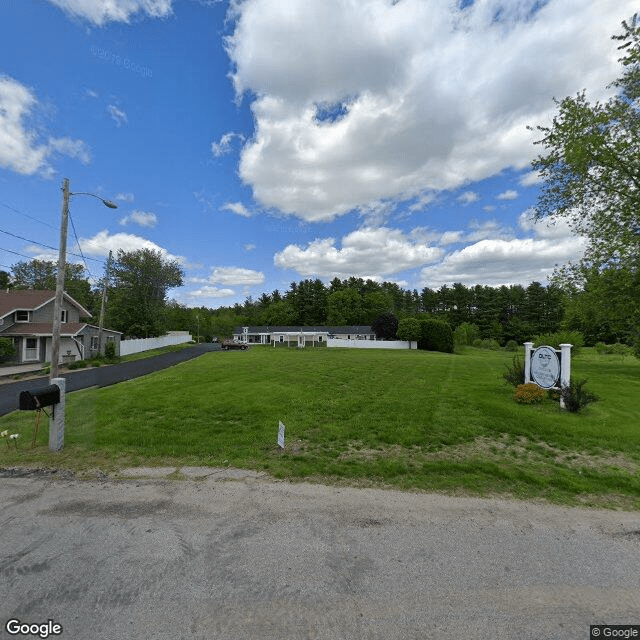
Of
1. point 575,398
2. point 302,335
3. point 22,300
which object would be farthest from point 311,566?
point 302,335

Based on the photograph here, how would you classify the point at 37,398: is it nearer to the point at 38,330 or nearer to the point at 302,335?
the point at 38,330

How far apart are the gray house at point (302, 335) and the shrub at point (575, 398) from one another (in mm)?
41226

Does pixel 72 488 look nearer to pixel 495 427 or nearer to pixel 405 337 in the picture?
pixel 495 427

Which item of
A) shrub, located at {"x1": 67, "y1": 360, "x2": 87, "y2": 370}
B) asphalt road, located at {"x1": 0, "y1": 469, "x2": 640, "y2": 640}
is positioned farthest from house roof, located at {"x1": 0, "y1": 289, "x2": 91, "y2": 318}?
asphalt road, located at {"x1": 0, "y1": 469, "x2": 640, "y2": 640}

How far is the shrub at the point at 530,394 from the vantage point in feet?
32.3

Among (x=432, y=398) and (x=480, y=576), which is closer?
(x=480, y=576)

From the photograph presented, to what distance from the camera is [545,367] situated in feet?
32.9

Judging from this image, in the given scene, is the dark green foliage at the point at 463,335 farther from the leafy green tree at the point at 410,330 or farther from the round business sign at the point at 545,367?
the round business sign at the point at 545,367

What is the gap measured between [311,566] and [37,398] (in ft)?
19.0

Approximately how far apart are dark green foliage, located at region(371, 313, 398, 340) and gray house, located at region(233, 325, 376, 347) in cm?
367

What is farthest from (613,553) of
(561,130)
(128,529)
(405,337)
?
(405,337)

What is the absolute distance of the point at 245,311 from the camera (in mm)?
92500

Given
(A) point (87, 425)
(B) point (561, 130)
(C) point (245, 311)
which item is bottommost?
(A) point (87, 425)

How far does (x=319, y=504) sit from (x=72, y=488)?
3.56m
